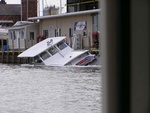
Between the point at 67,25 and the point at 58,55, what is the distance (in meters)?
10.2

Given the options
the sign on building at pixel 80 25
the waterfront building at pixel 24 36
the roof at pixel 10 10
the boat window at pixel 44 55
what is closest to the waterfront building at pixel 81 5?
the sign on building at pixel 80 25

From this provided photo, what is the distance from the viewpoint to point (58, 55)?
38375mm

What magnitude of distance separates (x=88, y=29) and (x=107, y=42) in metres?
43.1

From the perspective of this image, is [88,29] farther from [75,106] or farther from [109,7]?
[109,7]

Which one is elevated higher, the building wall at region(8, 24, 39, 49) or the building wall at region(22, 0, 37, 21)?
the building wall at region(22, 0, 37, 21)

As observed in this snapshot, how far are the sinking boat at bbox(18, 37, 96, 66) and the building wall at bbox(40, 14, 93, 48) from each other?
4.60 meters

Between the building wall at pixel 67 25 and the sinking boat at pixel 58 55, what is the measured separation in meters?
4.60

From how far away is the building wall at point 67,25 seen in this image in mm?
44062

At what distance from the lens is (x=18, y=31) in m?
55.6

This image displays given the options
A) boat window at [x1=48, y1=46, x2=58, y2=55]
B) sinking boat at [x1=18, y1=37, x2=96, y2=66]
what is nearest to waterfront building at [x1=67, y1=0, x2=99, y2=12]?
sinking boat at [x1=18, y1=37, x2=96, y2=66]

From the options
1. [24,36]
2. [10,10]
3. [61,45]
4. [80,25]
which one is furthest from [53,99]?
[10,10]

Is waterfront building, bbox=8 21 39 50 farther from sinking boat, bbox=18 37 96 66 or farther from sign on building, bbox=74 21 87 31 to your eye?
sinking boat, bbox=18 37 96 66

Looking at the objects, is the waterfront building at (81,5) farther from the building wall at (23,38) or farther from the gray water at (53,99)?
the gray water at (53,99)

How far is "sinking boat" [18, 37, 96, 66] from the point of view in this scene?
36.6 m
